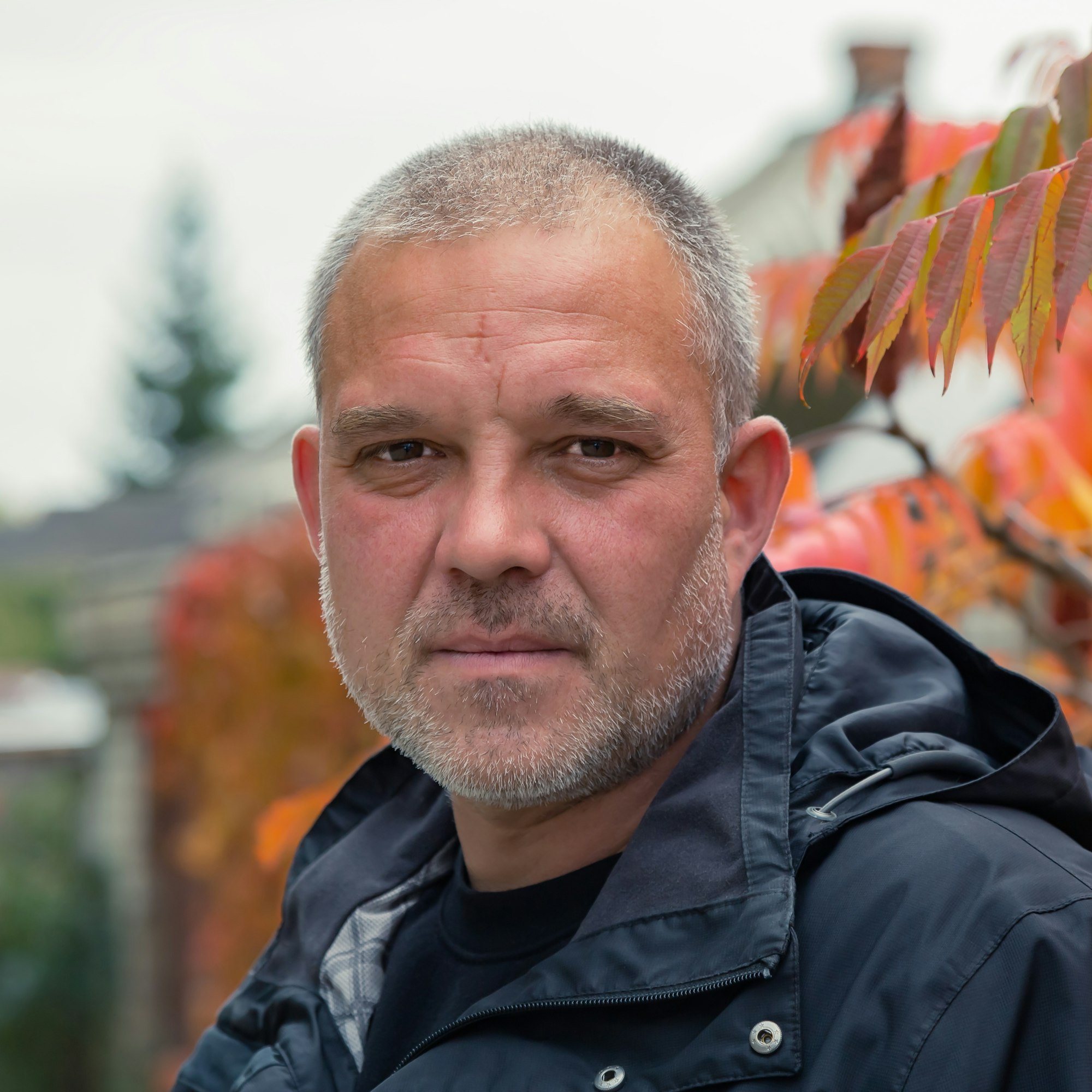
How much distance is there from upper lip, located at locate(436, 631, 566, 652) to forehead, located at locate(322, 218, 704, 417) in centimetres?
35

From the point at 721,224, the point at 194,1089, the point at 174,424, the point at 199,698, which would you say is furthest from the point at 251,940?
the point at 174,424

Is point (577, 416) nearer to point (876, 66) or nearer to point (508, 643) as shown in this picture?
point (508, 643)

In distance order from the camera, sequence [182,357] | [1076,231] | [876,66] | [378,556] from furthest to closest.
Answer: [182,357] < [876,66] < [378,556] < [1076,231]

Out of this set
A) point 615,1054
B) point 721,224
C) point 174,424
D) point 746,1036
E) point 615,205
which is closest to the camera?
point 746,1036

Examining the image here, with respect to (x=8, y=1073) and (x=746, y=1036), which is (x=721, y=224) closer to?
(x=746, y=1036)

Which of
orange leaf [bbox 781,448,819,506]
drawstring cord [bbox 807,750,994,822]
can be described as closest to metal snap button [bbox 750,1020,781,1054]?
drawstring cord [bbox 807,750,994,822]

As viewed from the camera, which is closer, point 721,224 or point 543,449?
point 543,449

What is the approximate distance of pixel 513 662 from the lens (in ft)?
5.85

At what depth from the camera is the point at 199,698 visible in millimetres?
8789

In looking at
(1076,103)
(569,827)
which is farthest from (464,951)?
(1076,103)

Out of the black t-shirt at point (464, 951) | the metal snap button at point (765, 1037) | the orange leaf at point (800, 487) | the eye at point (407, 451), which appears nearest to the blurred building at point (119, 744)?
the orange leaf at point (800, 487)

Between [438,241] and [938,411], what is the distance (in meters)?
4.34

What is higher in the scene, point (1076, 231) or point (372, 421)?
point (1076, 231)

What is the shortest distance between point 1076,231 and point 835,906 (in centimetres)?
83
